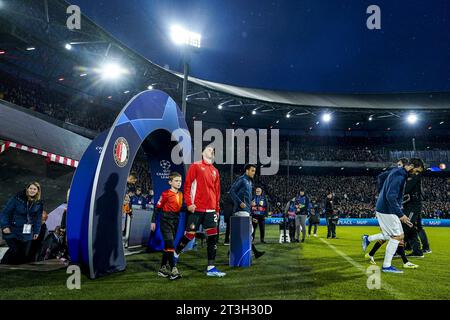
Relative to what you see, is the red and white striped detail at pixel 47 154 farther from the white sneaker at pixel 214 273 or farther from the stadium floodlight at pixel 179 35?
the stadium floodlight at pixel 179 35

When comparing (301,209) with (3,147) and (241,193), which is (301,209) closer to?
(241,193)

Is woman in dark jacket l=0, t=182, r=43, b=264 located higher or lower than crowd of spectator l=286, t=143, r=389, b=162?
lower

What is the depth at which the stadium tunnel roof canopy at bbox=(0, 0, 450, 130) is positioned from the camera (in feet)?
56.5

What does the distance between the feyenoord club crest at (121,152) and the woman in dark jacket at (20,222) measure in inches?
81.1

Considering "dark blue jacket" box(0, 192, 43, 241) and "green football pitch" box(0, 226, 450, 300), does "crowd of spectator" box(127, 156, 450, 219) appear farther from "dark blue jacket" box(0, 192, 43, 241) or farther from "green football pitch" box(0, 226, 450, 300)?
"green football pitch" box(0, 226, 450, 300)

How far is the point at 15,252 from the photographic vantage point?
6207 millimetres

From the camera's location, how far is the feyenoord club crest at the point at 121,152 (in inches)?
221

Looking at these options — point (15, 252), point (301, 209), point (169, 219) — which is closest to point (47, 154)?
point (15, 252)

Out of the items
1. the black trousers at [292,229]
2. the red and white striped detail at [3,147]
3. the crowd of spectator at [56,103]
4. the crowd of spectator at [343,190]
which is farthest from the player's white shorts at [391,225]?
the crowd of spectator at [343,190]

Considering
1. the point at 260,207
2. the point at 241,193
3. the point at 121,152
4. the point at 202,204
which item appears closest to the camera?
the point at 202,204

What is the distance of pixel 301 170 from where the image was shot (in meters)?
41.8

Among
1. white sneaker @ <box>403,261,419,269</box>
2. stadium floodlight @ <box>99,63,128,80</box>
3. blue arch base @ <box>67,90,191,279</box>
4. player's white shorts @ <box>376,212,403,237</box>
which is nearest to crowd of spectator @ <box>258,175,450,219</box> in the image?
stadium floodlight @ <box>99,63,128,80</box>

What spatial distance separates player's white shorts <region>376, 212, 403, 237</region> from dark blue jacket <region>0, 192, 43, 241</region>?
7135 millimetres

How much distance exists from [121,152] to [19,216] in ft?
8.41
